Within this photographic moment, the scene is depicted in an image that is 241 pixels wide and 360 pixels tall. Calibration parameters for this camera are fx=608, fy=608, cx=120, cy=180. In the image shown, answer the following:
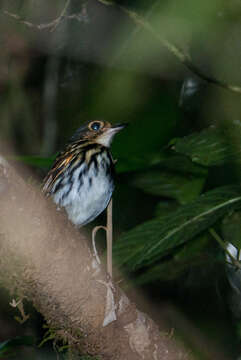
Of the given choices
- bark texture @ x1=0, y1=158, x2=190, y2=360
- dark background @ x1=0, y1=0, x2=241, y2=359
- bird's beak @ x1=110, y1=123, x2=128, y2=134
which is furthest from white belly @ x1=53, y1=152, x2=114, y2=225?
bark texture @ x1=0, y1=158, x2=190, y2=360

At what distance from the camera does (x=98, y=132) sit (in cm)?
361

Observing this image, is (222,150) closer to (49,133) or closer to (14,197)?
(14,197)

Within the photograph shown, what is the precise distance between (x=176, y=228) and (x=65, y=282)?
38.7 inches

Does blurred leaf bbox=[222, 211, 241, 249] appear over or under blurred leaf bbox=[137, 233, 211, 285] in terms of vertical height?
over


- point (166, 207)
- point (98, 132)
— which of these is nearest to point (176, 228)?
point (98, 132)

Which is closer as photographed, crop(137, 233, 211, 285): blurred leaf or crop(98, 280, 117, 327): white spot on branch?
crop(98, 280, 117, 327): white spot on branch

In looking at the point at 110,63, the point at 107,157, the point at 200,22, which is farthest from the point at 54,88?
the point at 200,22

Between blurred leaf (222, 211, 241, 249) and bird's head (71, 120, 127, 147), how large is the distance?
79 cm

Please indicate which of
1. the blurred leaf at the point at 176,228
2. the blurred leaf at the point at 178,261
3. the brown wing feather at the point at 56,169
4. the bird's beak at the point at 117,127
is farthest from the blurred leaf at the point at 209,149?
the blurred leaf at the point at 178,261

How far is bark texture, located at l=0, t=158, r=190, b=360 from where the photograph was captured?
1.64 metres

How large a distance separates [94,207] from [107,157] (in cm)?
31

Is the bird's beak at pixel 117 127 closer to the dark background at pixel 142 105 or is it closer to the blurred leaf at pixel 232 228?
the dark background at pixel 142 105

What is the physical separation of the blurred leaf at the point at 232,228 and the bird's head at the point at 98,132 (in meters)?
0.79

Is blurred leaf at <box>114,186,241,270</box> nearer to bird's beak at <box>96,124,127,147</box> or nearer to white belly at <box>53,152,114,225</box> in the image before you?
white belly at <box>53,152,114,225</box>
